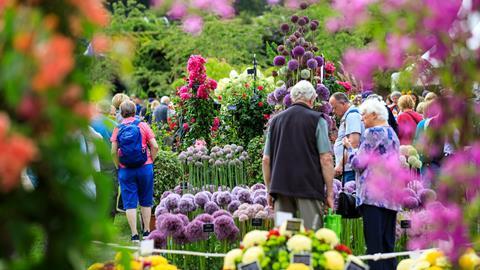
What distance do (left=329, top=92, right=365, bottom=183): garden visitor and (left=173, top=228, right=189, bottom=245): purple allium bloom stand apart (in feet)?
5.77

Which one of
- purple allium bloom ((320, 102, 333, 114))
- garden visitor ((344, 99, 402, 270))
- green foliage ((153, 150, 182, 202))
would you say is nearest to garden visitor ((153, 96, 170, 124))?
green foliage ((153, 150, 182, 202))

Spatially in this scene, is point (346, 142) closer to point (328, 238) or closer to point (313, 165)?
point (313, 165)

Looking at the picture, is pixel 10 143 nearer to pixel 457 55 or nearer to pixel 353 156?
pixel 457 55

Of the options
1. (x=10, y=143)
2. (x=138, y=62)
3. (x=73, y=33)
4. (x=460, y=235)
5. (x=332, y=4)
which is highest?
(x=138, y=62)

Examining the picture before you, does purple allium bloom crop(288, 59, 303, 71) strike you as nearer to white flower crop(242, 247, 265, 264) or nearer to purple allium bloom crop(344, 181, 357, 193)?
purple allium bloom crop(344, 181, 357, 193)

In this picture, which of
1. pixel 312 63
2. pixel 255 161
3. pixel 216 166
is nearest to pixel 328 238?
pixel 312 63

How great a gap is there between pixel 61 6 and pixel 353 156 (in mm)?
5189

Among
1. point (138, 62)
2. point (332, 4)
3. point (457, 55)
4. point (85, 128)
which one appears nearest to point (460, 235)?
point (457, 55)

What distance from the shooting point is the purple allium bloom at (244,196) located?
29.8 feet

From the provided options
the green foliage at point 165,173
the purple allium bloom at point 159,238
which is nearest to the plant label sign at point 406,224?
the purple allium bloom at point 159,238

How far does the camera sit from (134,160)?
10.1 metres

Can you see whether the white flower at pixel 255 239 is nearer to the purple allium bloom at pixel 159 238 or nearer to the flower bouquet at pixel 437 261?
the flower bouquet at pixel 437 261

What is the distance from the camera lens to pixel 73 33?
3.00 metres

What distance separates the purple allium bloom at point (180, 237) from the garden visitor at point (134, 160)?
205 centimetres
